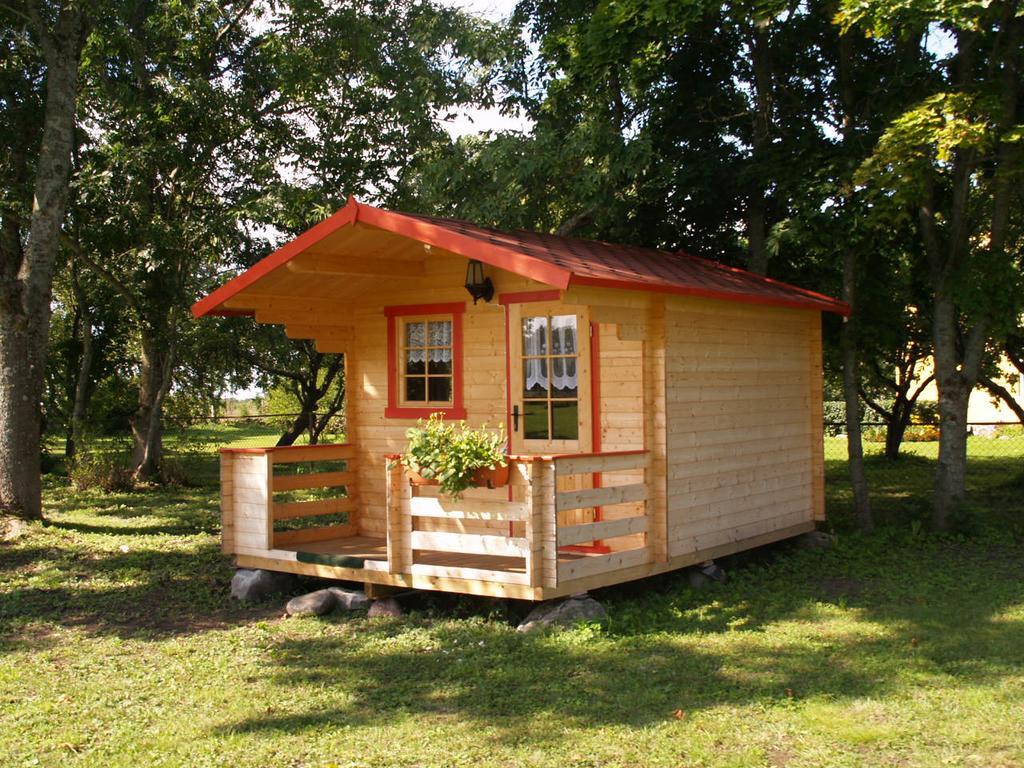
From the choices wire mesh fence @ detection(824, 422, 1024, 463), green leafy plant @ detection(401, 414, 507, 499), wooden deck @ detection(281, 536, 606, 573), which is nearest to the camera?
green leafy plant @ detection(401, 414, 507, 499)

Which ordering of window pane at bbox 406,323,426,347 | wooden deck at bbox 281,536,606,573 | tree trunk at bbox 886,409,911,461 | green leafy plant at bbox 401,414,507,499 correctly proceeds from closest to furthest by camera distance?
green leafy plant at bbox 401,414,507,499 → wooden deck at bbox 281,536,606,573 → window pane at bbox 406,323,426,347 → tree trunk at bbox 886,409,911,461

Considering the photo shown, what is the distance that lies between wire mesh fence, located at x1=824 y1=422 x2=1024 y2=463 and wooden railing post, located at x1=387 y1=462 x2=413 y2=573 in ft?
46.3

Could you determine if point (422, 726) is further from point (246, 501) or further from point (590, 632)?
point (246, 501)

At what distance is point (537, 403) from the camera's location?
841 cm

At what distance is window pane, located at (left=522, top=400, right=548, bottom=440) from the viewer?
8.38m

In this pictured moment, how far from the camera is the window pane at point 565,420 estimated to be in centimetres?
823

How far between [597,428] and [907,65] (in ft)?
18.6

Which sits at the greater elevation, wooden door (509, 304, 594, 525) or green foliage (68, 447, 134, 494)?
wooden door (509, 304, 594, 525)

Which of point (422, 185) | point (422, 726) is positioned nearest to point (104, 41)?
point (422, 185)

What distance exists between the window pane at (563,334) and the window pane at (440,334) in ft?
3.94

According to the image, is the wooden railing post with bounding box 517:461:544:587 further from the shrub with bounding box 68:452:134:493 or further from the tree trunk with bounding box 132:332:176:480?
the shrub with bounding box 68:452:134:493

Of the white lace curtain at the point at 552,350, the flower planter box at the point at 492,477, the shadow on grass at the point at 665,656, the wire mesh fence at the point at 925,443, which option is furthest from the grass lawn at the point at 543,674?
the wire mesh fence at the point at 925,443

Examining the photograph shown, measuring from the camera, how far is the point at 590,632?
677 centimetres

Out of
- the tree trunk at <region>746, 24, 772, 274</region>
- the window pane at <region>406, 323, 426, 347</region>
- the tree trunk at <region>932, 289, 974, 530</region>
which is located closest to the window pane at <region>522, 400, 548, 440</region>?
the window pane at <region>406, 323, 426, 347</region>
